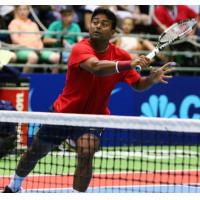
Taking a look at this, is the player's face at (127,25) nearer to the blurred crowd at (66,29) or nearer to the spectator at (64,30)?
the blurred crowd at (66,29)

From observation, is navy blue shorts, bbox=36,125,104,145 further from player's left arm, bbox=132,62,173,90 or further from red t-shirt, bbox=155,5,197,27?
red t-shirt, bbox=155,5,197,27

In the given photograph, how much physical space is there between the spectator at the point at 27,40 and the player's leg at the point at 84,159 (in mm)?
5639

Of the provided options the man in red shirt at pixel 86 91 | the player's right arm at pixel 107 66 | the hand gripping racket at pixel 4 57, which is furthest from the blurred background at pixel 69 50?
the player's right arm at pixel 107 66

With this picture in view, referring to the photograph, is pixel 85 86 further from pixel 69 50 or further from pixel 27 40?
pixel 27 40

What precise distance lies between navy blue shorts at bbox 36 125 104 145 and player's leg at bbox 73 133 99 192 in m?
0.05

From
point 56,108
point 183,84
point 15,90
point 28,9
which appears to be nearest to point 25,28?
point 28,9

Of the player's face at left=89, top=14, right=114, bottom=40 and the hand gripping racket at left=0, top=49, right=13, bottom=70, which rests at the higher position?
the player's face at left=89, top=14, right=114, bottom=40

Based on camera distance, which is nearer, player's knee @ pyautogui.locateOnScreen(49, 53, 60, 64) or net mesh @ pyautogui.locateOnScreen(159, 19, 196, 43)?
net mesh @ pyautogui.locateOnScreen(159, 19, 196, 43)

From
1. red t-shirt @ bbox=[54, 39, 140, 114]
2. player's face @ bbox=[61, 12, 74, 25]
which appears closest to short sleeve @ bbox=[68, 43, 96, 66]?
red t-shirt @ bbox=[54, 39, 140, 114]

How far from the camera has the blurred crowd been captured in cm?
1237

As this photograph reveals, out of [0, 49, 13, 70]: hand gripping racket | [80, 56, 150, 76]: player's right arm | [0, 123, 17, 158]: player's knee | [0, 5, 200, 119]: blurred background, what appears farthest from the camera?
[0, 5, 200, 119]: blurred background

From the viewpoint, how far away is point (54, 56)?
12.5 m

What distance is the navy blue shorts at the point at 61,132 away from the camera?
Answer: 678cm

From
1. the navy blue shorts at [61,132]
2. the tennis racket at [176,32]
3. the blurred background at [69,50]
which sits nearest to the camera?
the navy blue shorts at [61,132]
